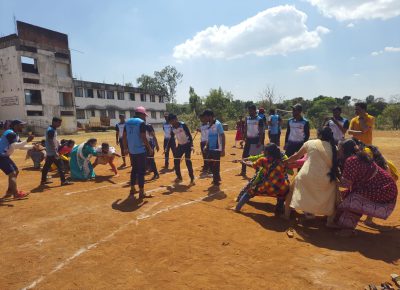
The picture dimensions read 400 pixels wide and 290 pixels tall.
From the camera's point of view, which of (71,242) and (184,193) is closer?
(71,242)

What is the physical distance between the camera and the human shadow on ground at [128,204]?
6160 mm

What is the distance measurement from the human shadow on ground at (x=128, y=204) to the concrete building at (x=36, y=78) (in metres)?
32.4

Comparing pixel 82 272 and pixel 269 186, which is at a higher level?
pixel 269 186

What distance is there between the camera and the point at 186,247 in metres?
4.32

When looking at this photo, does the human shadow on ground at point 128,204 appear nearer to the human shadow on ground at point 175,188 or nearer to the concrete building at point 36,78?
the human shadow on ground at point 175,188

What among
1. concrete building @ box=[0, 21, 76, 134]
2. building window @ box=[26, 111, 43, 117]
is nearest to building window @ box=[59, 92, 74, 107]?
concrete building @ box=[0, 21, 76, 134]

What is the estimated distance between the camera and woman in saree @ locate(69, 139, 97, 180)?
9.02 m

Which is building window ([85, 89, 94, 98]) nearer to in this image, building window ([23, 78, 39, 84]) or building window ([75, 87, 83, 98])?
building window ([75, 87, 83, 98])

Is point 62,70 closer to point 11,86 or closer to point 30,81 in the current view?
point 30,81

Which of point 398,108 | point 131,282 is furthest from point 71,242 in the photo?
point 398,108

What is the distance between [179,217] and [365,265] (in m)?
3.00

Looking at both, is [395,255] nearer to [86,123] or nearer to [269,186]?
[269,186]

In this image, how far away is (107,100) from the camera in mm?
47750

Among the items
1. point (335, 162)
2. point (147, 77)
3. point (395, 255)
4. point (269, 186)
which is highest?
point (147, 77)
